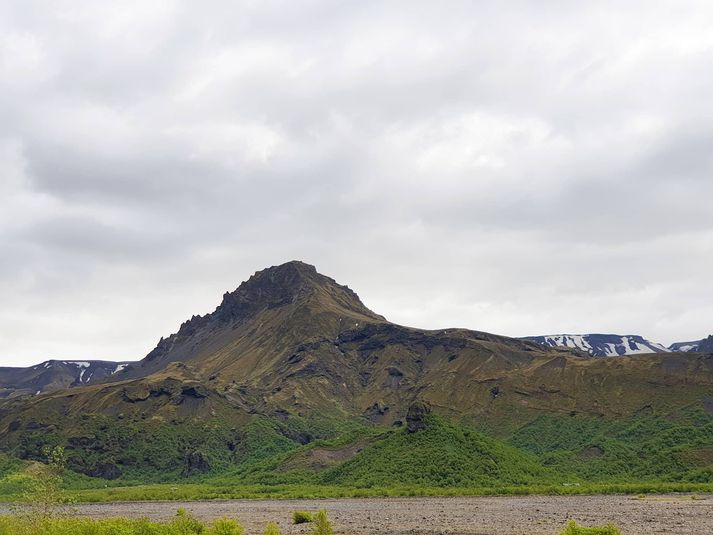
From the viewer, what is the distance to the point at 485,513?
222ft

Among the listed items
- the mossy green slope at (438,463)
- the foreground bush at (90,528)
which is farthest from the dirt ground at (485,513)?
the foreground bush at (90,528)

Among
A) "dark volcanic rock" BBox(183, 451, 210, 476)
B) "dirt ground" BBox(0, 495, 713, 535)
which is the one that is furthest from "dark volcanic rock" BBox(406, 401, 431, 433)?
"dark volcanic rock" BBox(183, 451, 210, 476)

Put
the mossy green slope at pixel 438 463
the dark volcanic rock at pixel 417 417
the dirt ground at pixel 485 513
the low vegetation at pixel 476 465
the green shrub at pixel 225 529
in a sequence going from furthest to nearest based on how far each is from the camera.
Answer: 1. the dark volcanic rock at pixel 417 417
2. the mossy green slope at pixel 438 463
3. the low vegetation at pixel 476 465
4. the dirt ground at pixel 485 513
5. the green shrub at pixel 225 529

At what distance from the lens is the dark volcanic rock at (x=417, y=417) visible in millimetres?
120250

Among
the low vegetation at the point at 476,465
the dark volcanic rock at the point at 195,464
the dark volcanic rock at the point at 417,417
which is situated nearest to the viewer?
the low vegetation at the point at 476,465

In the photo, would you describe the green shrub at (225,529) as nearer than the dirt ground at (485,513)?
Yes

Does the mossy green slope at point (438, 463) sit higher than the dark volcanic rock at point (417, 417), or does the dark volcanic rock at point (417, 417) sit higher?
the dark volcanic rock at point (417, 417)

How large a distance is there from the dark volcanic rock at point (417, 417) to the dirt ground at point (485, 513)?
2745 centimetres

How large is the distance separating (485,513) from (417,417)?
53.3m

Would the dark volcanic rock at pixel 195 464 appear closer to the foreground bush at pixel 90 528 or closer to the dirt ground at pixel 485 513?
the dirt ground at pixel 485 513

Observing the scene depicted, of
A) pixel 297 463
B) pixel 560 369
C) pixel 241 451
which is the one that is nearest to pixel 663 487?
pixel 297 463

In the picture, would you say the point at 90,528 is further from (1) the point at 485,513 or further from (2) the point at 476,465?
(2) the point at 476,465

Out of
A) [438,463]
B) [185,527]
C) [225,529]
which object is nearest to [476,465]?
[438,463]

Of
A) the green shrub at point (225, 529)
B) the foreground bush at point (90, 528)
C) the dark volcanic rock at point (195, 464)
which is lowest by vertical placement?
the dark volcanic rock at point (195, 464)
